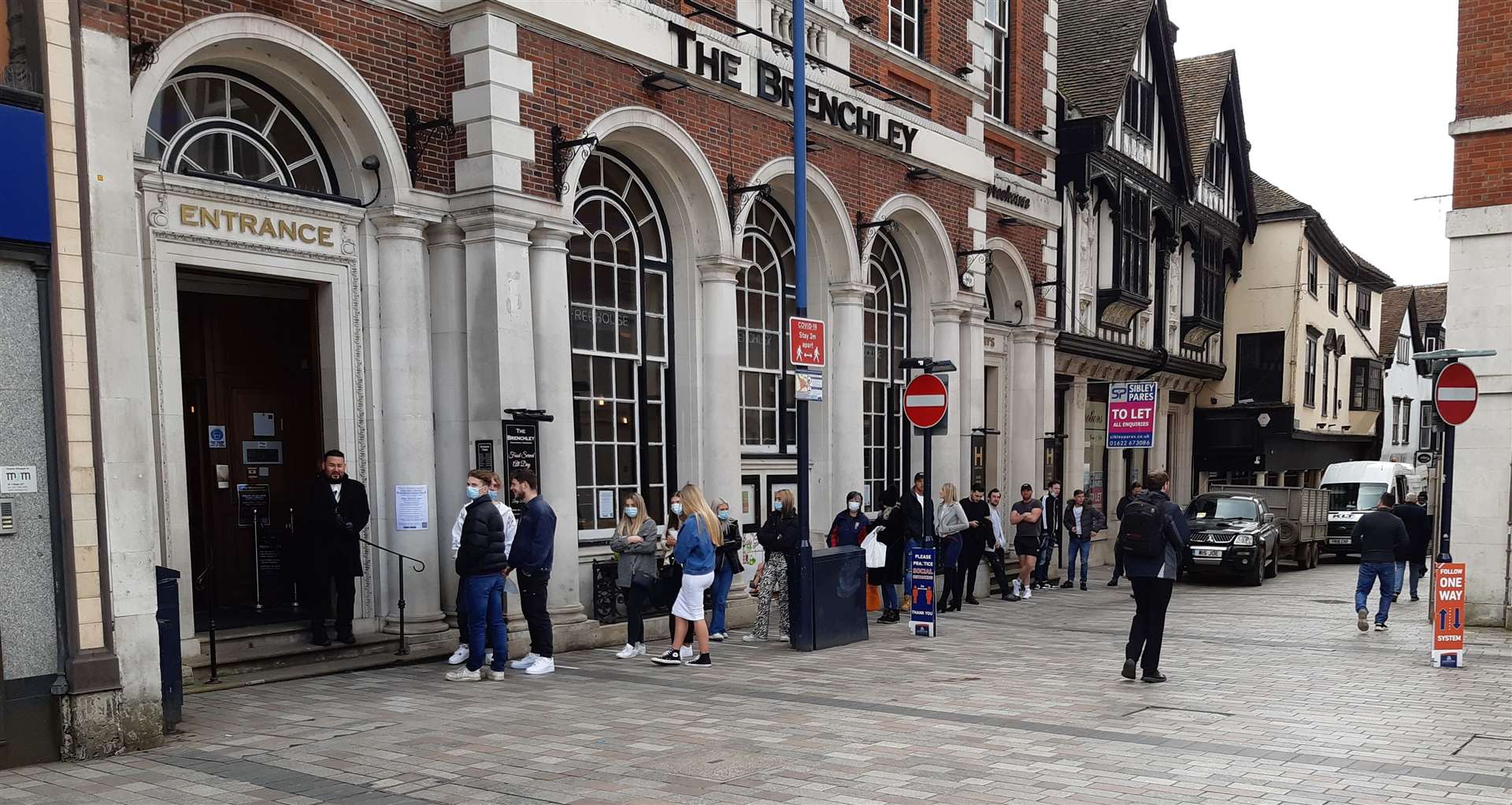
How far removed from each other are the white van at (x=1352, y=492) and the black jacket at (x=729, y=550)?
19.5 metres

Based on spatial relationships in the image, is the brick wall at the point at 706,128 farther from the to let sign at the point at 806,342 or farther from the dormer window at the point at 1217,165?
the dormer window at the point at 1217,165

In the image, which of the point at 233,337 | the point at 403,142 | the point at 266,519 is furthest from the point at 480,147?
the point at 266,519

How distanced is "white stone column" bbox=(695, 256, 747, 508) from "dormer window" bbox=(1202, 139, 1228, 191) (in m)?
22.4

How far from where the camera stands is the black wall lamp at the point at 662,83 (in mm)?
13094

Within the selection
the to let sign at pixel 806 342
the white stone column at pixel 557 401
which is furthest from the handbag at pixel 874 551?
the white stone column at pixel 557 401

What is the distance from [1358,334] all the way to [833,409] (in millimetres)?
33307

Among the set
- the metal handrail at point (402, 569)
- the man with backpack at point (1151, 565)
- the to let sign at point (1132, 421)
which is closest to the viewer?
the man with backpack at point (1151, 565)

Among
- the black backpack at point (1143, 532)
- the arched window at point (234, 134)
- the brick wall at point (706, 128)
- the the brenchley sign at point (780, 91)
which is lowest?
the black backpack at point (1143, 532)

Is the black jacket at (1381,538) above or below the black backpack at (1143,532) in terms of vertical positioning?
below

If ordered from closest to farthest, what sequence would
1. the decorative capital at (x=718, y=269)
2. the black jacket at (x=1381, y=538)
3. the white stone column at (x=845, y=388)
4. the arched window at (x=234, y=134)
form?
the arched window at (x=234, y=134)
the black jacket at (x=1381, y=538)
the decorative capital at (x=718, y=269)
the white stone column at (x=845, y=388)

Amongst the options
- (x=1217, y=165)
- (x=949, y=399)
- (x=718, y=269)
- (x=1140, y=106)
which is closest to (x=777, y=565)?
(x=718, y=269)

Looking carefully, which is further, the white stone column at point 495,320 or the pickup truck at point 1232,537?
the pickup truck at point 1232,537

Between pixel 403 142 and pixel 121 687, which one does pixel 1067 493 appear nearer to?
pixel 403 142

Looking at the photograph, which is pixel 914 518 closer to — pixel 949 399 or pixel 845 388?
pixel 845 388
